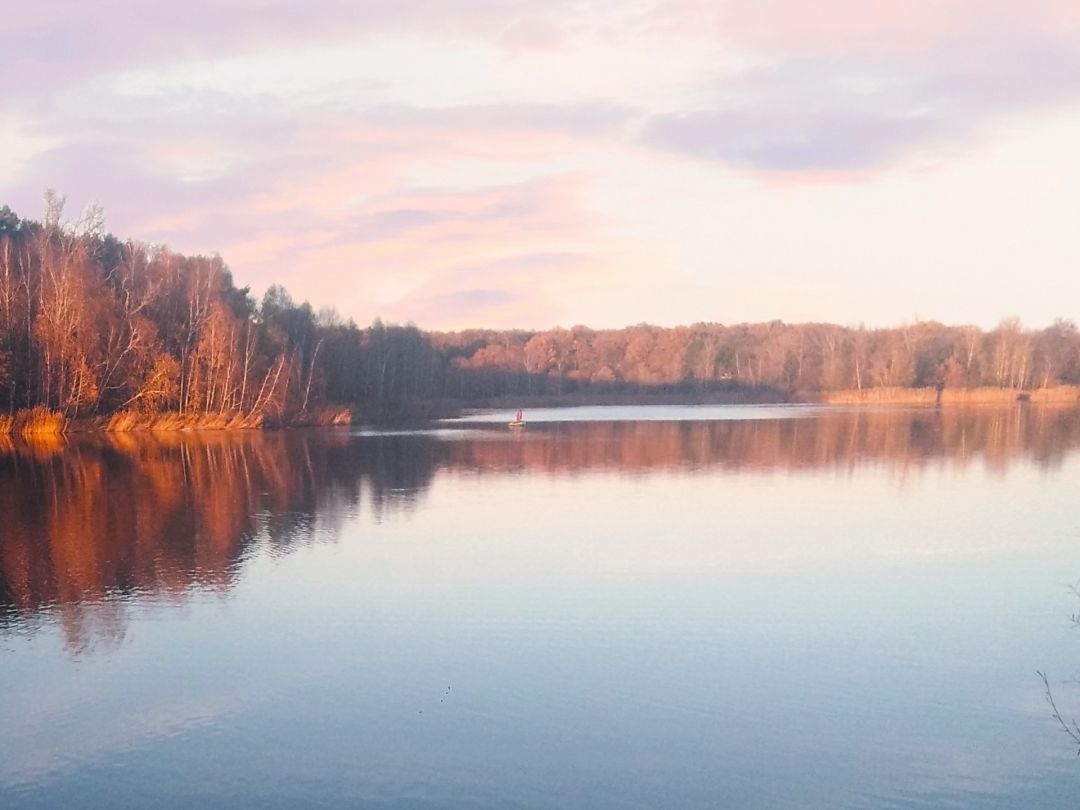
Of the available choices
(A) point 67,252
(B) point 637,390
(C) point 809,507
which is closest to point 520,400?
(B) point 637,390

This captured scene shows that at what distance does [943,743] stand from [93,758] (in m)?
5.24

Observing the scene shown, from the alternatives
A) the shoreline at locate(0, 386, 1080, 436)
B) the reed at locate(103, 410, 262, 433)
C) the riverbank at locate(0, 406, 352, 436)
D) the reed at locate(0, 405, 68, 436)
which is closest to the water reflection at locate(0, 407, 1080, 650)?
the reed at locate(0, 405, 68, 436)

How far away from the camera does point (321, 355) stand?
177ft

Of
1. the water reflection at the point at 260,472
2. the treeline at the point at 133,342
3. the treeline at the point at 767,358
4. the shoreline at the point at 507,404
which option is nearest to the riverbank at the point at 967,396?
the shoreline at the point at 507,404

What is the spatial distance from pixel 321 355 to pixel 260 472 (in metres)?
32.8

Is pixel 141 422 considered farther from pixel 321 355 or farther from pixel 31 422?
pixel 321 355

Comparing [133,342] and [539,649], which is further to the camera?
[133,342]

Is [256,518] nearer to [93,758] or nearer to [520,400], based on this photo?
[93,758]

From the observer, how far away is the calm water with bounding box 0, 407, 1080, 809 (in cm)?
558

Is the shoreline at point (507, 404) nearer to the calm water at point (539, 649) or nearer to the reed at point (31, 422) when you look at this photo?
the reed at point (31, 422)

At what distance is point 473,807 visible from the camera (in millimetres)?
5184

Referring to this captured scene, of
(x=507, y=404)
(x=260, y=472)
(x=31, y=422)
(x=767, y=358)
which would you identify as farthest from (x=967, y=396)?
(x=31, y=422)

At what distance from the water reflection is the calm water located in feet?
0.39

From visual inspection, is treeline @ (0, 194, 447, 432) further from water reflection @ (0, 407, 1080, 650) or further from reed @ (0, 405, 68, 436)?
water reflection @ (0, 407, 1080, 650)
